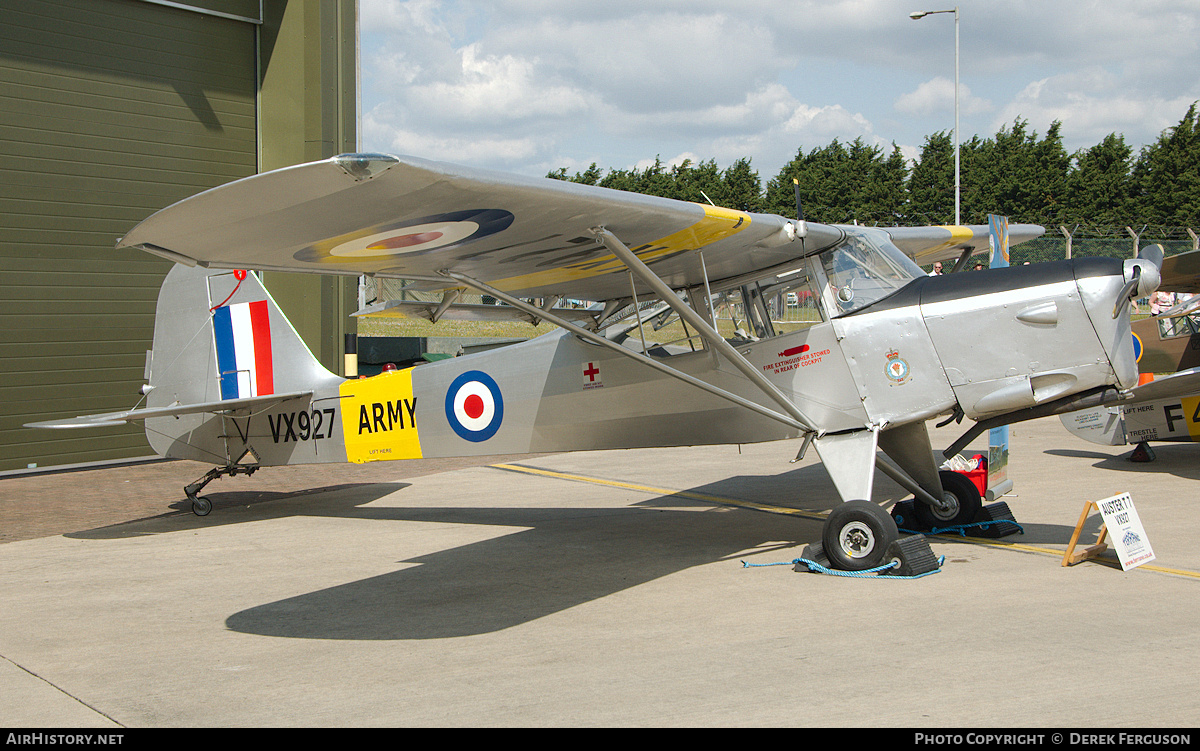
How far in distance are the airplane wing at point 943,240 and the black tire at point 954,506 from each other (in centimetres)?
234

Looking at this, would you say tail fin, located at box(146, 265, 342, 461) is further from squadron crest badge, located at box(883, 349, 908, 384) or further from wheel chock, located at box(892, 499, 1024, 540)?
wheel chock, located at box(892, 499, 1024, 540)

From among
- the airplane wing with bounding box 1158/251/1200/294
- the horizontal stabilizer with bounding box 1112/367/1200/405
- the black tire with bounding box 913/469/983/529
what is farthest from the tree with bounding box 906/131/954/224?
the black tire with bounding box 913/469/983/529

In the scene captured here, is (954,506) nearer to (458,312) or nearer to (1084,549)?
(1084,549)

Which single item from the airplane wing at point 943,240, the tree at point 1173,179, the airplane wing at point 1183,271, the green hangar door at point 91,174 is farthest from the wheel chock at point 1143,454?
the tree at point 1173,179

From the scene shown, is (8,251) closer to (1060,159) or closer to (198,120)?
(198,120)

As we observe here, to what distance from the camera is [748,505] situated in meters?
9.28

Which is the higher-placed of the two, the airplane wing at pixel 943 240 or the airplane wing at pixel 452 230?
the airplane wing at pixel 943 240

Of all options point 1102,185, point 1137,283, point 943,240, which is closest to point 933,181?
point 1102,185

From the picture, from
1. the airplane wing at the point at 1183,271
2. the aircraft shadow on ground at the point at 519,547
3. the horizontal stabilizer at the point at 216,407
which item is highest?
the airplane wing at the point at 1183,271

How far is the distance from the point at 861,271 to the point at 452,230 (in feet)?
10.7

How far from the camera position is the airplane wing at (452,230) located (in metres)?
4.25

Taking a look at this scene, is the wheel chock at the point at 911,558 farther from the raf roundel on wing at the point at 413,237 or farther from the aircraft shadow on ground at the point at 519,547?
the raf roundel on wing at the point at 413,237

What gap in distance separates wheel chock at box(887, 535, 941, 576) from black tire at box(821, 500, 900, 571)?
58 millimetres

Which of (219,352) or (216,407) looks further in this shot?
(219,352)
